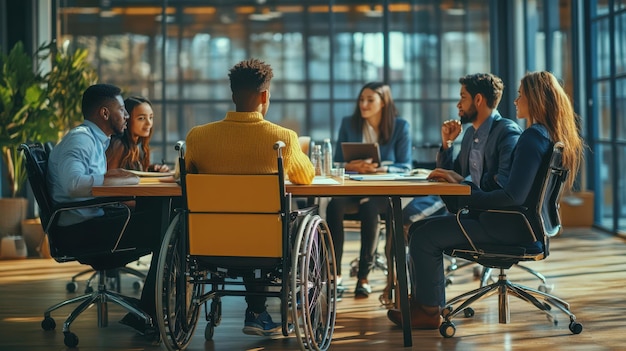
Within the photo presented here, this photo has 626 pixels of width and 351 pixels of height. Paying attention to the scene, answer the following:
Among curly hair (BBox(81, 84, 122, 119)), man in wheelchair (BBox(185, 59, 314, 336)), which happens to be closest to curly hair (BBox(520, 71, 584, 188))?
man in wheelchair (BBox(185, 59, 314, 336))

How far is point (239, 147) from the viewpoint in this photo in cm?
408

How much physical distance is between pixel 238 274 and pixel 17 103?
3.71m

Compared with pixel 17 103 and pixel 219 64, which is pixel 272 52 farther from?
pixel 17 103

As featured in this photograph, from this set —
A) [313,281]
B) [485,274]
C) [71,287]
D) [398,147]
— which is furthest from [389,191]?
[71,287]

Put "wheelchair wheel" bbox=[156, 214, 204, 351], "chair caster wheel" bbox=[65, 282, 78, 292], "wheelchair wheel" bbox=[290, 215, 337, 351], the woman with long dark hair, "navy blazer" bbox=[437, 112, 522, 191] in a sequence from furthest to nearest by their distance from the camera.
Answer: "chair caster wheel" bbox=[65, 282, 78, 292], the woman with long dark hair, "navy blazer" bbox=[437, 112, 522, 191], "wheelchair wheel" bbox=[156, 214, 204, 351], "wheelchair wheel" bbox=[290, 215, 337, 351]

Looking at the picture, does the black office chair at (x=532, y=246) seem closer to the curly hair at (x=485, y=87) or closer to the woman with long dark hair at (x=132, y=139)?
the curly hair at (x=485, y=87)

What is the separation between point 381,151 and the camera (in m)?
6.19

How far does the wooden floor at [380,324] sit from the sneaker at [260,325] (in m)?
0.05

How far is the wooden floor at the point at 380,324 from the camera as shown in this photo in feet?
14.7

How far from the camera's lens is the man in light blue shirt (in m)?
4.55

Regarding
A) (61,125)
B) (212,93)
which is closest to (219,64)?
(212,93)

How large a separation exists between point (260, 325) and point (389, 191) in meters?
0.86

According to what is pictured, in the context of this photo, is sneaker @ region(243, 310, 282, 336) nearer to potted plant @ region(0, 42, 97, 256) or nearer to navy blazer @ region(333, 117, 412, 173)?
navy blazer @ region(333, 117, 412, 173)

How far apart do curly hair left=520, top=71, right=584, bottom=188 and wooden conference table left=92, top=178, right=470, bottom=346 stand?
0.60m
